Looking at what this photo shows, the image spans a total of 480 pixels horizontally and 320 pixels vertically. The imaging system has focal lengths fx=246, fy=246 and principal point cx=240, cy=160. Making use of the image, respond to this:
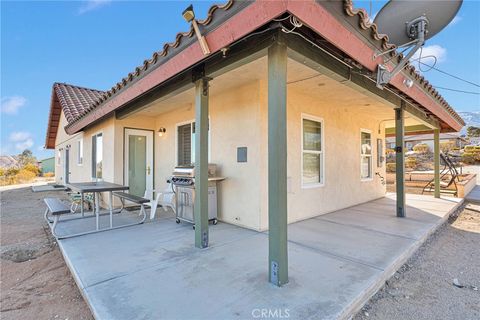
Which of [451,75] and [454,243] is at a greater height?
[451,75]

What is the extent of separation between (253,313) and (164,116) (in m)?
6.46

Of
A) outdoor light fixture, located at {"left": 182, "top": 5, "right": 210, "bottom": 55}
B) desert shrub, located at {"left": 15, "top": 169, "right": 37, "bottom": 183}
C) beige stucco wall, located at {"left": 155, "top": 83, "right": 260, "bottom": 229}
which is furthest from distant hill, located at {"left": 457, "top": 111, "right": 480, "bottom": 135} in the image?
desert shrub, located at {"left": 15, "top": 169, "right": 37, "bottom": 183}

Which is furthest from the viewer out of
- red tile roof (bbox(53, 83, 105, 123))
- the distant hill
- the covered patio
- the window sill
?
the distant hill

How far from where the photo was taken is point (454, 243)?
4.62 m

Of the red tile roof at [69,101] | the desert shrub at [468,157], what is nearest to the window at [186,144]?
the red tile roof at [69,101]

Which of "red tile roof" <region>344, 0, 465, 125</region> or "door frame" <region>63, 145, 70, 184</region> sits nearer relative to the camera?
"red tile roof" <region>344, 0, 465, 125</region>

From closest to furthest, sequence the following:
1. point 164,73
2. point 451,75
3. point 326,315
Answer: point 326,315 → point 164,73 → point 451,75

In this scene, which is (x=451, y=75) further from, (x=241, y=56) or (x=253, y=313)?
(x=253, y=313)

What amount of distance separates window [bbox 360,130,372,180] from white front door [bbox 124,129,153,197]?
6.79m

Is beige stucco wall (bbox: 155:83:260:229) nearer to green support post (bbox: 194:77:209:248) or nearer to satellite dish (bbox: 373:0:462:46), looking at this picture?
green support post (bbox: 194:77:209:248)

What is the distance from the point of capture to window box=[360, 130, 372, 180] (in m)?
8.03

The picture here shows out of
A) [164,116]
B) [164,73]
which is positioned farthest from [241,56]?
[164,116]

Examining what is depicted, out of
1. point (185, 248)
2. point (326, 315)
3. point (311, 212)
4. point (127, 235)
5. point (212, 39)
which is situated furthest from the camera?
point (311, 212)

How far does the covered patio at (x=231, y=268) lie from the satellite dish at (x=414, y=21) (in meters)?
2.56
